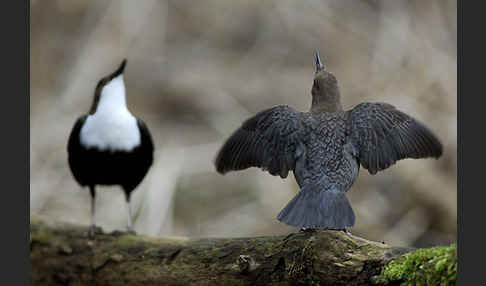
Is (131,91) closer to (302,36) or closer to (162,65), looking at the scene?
(162,65)

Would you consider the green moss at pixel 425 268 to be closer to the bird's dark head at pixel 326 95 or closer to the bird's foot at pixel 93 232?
the bird's dark head at pixel 326 95

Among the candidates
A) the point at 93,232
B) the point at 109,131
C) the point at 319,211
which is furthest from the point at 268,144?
the point at 109,131

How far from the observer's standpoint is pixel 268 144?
3633 mm

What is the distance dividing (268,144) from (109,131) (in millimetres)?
1442

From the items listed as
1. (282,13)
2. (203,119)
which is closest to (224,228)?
(203,119)

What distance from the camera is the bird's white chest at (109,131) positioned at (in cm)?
450

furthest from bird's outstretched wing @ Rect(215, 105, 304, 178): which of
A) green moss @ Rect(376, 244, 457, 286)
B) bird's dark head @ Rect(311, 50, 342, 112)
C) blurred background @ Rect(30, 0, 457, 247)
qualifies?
blurred background @ Rect(30, 0, 457, 247)

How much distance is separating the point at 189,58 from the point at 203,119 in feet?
2.71

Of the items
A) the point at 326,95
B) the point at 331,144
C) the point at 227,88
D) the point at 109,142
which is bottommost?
the point at 331,144

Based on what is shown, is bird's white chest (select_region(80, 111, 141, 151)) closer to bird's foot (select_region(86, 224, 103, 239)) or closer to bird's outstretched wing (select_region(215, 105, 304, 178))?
bird's foot (select_region(86, 224, 103, 239))

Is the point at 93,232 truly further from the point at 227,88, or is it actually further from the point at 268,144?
the point at 227,88

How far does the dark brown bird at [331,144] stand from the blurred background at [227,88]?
256 centimetres

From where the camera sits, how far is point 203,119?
23.7ft

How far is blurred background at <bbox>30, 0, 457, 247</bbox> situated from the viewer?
20.5ft
